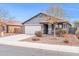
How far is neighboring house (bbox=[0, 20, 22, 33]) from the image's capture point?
3594cm

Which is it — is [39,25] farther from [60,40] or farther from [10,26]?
[60,40]

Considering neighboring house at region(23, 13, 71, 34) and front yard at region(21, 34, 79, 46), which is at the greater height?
neighboring house at region(23, 13, 71, 34)

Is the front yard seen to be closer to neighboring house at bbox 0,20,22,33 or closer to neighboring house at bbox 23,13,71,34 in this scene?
neighboring house at bbox 23,13,71,34

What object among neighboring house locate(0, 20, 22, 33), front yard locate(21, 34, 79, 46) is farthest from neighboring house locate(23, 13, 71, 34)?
front yard locate(21, 34, 79, 46)

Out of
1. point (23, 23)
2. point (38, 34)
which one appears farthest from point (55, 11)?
point (23, 23)

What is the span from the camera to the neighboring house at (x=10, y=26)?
A: 35.9 meters

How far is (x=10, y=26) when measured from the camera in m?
38.4

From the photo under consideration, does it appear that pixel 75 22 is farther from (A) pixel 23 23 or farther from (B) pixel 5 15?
(B) pixel 5 15

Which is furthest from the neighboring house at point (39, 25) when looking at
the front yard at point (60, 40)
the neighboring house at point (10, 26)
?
the front yard at point (60, 40)

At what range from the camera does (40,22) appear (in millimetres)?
32500

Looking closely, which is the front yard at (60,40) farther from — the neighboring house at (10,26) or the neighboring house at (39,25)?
the neighboring house at (10,26)

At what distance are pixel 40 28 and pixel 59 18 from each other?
7.10 m

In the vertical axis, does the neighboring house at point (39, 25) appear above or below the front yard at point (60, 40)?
above

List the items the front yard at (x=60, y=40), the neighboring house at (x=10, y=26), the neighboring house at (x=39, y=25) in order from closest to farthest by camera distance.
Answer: the front yard at (x=60, y=40)
the neighboring house at (x=39, y=25)
the neighboring house at (x=10, y=26)
